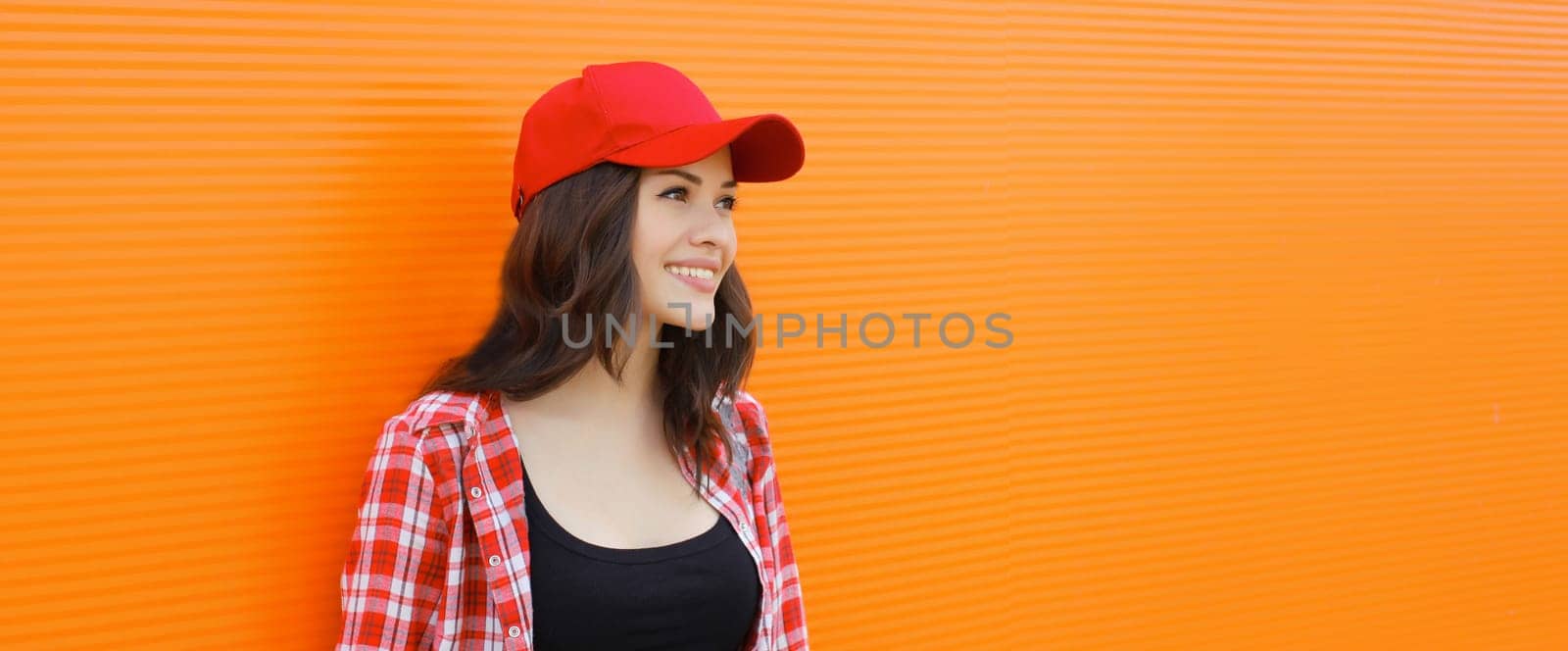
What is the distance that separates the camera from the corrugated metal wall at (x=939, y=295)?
1.83 meters

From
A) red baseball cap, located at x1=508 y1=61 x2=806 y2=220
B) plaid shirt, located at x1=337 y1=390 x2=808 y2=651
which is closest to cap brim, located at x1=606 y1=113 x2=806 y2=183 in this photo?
red baseball cap, located at x1=508 y1=61 x2=806 y2=220

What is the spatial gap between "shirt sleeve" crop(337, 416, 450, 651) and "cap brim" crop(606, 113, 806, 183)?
0.50m

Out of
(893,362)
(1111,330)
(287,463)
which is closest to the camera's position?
(287,463)

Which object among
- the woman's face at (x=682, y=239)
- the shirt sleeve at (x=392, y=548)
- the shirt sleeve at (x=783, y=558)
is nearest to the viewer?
the shirt sleeve at (x=392, y=548)

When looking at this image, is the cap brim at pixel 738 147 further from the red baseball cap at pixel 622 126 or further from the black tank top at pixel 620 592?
the black tank top at pixel 620 592

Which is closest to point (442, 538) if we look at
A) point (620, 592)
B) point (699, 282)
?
point (620, 592)

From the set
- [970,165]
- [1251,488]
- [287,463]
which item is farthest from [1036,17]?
[287,463]

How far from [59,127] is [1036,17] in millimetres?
1715

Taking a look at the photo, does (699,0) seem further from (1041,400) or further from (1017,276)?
(1041,400)

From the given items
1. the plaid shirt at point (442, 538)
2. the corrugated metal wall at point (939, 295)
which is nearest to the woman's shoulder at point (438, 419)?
the plaid shirt at point (442, 538)

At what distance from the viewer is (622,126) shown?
5.98 ft

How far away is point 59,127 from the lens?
1767 mm

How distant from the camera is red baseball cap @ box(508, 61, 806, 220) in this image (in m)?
1.81

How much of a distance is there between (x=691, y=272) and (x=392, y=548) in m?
0.56
